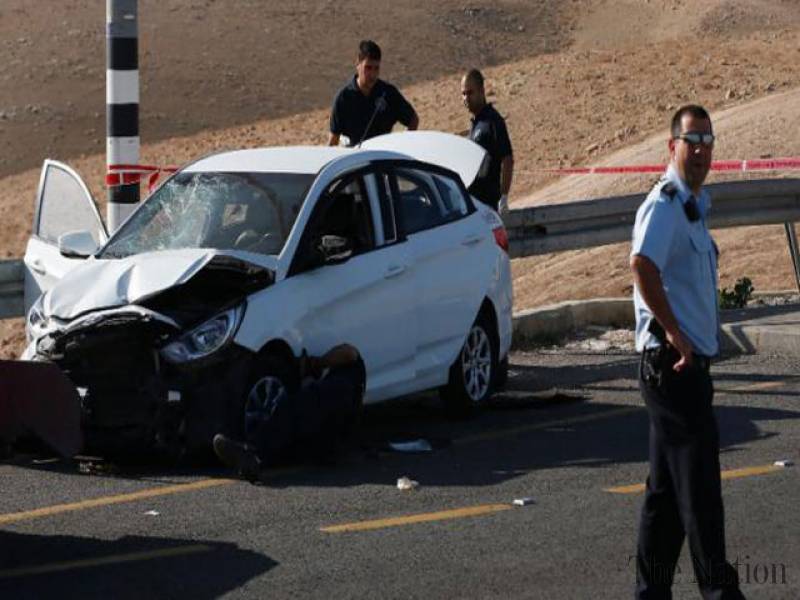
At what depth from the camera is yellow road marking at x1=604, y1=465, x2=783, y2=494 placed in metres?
10.3

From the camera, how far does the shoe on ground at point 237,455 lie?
10.3 m

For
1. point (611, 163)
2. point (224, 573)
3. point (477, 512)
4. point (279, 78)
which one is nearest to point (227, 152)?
point (477, 512)

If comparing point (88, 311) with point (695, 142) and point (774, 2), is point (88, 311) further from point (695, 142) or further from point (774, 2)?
point (774, 2)

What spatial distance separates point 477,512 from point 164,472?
6.20ft

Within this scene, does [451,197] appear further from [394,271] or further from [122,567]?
[122,567]

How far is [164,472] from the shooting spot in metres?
10.8

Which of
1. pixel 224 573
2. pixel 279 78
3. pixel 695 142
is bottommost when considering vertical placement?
pixel 224 573

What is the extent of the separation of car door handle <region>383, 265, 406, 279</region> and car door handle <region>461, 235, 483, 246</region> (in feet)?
2.80

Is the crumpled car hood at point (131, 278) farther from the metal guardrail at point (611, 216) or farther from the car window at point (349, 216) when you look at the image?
the metal guardrail at point (611, 216)

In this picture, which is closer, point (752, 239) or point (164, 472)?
point (164, 472)

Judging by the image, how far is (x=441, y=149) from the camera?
13.9 meters

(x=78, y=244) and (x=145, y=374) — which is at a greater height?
(x=78, y=244)

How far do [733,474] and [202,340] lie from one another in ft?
9.18

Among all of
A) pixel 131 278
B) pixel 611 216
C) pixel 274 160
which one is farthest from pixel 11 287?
pixel 611 216
